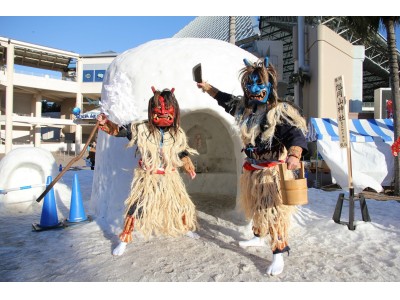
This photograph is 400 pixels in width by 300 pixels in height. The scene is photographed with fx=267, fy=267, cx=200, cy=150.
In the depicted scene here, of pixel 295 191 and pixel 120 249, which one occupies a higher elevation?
pixel 295 191

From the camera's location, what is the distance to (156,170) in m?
2.62

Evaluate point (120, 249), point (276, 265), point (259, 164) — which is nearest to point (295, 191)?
point (259, 164)

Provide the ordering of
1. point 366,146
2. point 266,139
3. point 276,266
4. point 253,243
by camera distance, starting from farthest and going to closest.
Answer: point 366,146 → point 253,243 → point 266,139 → point 276,266

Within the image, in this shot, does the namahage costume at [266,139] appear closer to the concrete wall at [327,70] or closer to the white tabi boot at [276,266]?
the white tabi boot at [276,266]

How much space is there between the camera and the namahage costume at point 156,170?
2.56 meters

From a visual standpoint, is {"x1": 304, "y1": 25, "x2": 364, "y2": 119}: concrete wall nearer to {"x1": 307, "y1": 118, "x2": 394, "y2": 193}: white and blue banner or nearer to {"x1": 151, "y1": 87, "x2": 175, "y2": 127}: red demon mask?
{"x1": 307, "y1": 118, "x2": 394, "y2": 193}: white and blue banner

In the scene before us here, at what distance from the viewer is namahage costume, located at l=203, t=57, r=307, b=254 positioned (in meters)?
2.30

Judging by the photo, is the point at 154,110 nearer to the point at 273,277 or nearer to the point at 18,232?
the point at 273,277

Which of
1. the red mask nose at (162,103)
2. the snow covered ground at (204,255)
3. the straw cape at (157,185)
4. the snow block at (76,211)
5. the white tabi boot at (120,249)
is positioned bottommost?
the snow covered ground at (204,255)

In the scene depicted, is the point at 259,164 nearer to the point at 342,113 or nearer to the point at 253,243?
the point at 253,243

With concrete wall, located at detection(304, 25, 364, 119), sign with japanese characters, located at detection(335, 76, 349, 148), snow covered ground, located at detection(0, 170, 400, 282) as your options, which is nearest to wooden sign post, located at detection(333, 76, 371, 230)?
sign with japanese characters, located at detection(335, 76, 349, 148)

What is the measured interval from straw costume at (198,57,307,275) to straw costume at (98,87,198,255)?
2.24ft

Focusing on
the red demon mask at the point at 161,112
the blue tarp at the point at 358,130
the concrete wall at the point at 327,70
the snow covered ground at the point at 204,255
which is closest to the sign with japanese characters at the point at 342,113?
the snow covered ground at the point at 204,255

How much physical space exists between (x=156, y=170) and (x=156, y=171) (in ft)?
0.04
